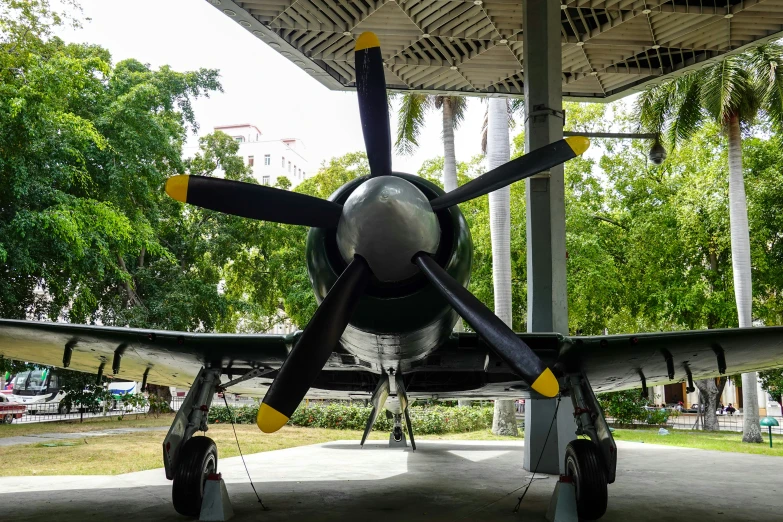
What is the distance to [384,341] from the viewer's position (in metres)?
5.15

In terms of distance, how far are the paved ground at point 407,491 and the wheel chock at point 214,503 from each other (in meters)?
0.29

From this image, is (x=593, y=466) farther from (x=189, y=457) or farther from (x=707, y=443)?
(x=707, y=443)

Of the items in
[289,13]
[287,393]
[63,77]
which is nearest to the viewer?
[287,393]

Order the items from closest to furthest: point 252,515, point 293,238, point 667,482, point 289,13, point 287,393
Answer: point 287,393
point 252,515
point 667,482
point 289,13
point 293,238

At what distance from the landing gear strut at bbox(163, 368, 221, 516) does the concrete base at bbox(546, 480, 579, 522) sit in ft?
11.5

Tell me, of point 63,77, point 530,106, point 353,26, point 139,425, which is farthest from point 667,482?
point 139,425

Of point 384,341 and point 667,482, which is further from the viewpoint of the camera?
point 667,482

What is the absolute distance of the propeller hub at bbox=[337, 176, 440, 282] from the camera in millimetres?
4352

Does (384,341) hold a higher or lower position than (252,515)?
higher

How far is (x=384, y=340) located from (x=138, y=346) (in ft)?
10.8

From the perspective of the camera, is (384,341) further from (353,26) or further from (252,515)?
(353,26)

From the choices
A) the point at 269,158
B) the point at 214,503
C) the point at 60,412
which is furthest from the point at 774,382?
the point at 269,158

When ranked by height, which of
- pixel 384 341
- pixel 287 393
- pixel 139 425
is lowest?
pixel 139 425

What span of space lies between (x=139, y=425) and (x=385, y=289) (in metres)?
20.1
